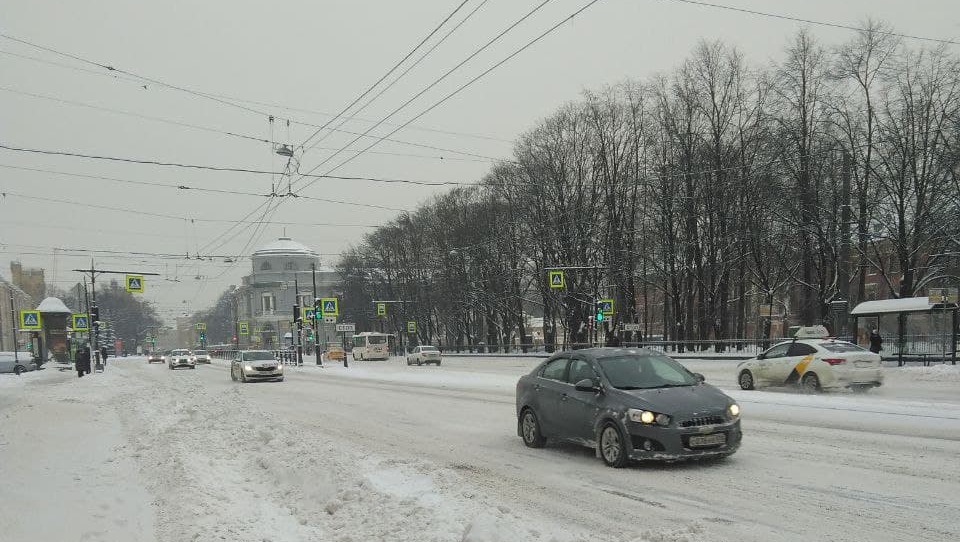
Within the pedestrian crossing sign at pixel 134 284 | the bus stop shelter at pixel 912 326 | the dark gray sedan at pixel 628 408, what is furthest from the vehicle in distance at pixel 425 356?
the dark gray sedan at pixel 628 408

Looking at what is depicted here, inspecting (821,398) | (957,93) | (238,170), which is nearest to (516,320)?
(957,93)

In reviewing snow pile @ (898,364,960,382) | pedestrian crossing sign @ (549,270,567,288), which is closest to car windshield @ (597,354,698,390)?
snow pile @ (898,364,960,382)

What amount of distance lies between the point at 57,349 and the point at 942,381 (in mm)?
68022

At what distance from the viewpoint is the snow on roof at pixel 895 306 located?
23.0 m

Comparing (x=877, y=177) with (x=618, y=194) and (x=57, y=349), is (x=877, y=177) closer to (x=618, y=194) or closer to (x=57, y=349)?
(x=618, y=194)

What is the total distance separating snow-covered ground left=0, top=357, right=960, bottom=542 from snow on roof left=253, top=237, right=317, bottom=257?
110m

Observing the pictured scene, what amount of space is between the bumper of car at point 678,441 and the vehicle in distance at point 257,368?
25260 mm

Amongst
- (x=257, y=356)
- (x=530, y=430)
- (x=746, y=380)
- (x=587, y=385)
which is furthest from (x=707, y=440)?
(x=257, y=356)

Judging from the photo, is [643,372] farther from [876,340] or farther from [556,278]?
[556,278]

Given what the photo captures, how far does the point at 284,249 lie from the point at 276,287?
7649 mm

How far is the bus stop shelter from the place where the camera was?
24203 millimetres

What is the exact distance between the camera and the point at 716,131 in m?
41.1

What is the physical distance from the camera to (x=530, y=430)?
34.3ft

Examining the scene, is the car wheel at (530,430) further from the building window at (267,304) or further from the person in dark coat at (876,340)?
the building window at (267,304)
